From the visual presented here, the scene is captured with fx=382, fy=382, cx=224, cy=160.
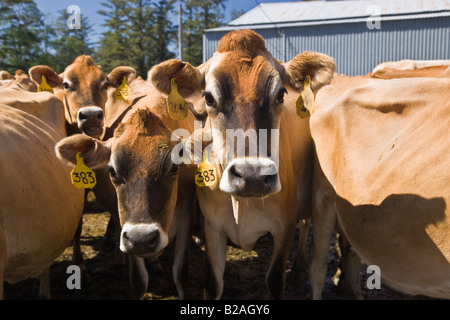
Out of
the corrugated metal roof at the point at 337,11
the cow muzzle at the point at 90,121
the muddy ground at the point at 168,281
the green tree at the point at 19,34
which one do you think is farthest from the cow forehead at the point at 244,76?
the green tree at the point at 19,34

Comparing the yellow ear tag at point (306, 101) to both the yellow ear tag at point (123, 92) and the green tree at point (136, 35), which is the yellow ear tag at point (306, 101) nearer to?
the yellow ear tag at point (123, 92)

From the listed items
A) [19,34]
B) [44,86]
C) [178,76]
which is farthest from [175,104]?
[19,34]

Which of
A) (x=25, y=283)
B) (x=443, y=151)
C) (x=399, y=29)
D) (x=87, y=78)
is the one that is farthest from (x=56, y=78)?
(x=399, y=29)

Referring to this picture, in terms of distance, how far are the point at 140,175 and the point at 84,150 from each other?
1.94ft

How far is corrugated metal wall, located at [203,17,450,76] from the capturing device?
639 inches

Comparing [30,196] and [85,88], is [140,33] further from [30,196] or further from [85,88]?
[30,196]

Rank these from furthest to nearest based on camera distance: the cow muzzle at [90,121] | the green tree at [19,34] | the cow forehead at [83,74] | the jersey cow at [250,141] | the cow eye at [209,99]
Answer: the green tree at [19,34]
the cow forehead at [83,74]
the cow muzzle at [90,121]
the cow eye at [209,99]
the jersey cow at [250,141]

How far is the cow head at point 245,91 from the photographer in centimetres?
230

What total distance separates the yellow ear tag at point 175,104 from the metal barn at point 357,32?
1427 centimetres

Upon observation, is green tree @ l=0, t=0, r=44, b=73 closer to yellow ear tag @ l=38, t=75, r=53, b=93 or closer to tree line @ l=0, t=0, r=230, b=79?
tree line @ l=0, t=0, r=230, b=79

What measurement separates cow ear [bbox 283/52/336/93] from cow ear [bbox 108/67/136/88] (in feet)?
9.74

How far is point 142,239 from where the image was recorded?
2.56m

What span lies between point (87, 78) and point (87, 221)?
7.93 feet

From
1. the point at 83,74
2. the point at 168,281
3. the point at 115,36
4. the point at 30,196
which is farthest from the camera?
the point at 115,36
